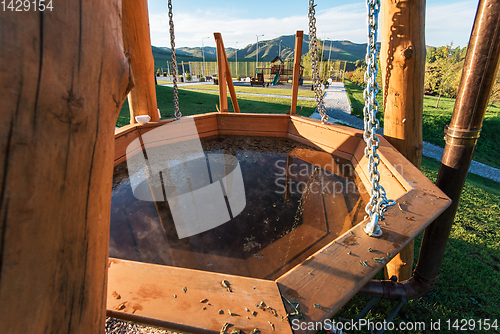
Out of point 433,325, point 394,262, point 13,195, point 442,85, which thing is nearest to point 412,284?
point 394,262

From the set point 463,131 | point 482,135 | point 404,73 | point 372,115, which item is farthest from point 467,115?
point 482,135

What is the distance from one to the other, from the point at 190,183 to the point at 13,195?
1884 mm

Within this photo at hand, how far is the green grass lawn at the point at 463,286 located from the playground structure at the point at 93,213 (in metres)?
1.40

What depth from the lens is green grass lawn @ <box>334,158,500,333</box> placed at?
2.64 metres

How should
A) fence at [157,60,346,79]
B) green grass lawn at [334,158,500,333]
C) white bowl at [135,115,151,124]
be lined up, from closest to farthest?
green grass lawn at [334,158,500,333] → white bowl at [135,115,151,124] → fence at [157,60,346,79]

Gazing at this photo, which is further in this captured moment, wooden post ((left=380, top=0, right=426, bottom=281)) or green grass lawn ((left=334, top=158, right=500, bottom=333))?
green grass lawn ((left=334, top=158, right=500, bottom=333))

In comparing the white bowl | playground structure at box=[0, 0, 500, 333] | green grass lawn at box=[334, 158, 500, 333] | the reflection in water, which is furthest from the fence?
playground structure at box=[0, 0, 500, 333]

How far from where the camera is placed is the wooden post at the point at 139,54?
114 inches

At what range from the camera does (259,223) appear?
1.75 metres

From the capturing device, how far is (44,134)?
44 centimetres

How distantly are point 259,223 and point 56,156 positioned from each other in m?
1.44

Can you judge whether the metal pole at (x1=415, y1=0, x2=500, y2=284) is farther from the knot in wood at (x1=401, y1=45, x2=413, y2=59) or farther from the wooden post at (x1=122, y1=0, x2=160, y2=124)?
the wooden post at (x1=122, y1=0, x2=160, y2=124)

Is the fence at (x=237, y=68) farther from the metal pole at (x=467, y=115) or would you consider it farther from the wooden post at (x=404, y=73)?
the metal pole at (x=467, y=115)

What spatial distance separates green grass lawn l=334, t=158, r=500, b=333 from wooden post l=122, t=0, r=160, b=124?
11.9ft
